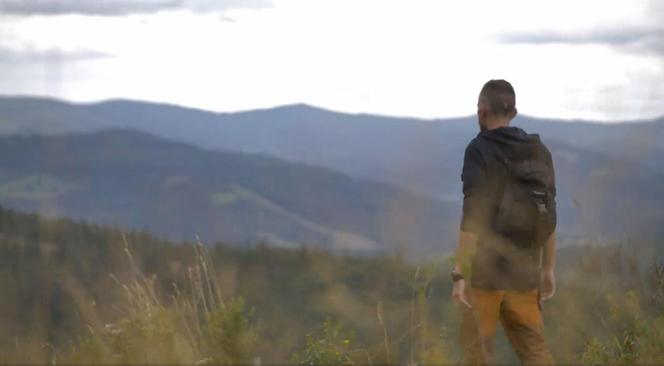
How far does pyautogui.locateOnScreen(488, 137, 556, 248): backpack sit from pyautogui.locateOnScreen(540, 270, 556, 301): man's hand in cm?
20

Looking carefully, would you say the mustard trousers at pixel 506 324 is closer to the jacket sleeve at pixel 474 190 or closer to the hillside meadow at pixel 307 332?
the hillside meadow at pixel 307 332

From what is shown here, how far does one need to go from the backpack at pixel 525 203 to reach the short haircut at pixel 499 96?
0.18m

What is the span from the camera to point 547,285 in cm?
614

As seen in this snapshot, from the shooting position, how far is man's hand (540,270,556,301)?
6133mm

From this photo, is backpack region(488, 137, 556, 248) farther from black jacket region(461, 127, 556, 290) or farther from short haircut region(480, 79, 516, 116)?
short haircut region(480, 79, 516, 116)

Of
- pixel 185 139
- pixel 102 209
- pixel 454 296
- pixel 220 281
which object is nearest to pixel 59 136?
pixel 220 281

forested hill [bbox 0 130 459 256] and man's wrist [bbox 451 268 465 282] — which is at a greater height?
man's wrist [bbox 451 268 465 282]

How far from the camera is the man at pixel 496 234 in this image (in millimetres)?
5930

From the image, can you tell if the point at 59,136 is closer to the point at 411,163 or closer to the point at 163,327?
the point at 163,327

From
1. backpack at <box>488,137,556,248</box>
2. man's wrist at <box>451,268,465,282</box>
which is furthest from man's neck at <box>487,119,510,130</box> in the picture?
man's wrist at <box>451,268,465,282</box>

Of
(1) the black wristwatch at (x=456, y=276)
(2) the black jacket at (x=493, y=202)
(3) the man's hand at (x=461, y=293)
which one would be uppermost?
(2) the black jacket at (x=493, y=202)

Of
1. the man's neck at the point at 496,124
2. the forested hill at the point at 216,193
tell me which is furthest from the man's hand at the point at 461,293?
the forested hill at the point at 216,193

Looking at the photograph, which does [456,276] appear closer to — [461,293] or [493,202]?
[461,293]

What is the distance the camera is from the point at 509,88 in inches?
239
